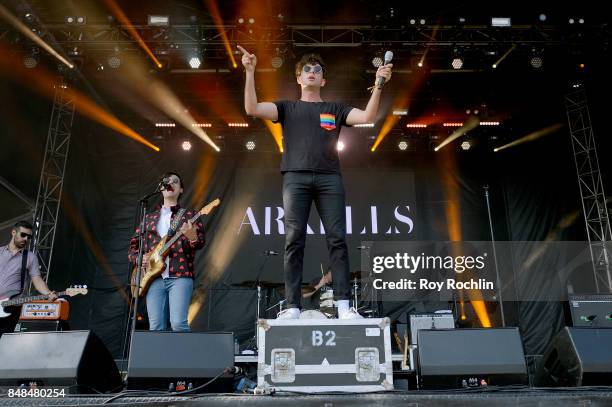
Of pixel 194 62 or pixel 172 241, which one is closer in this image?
pixel 172 241

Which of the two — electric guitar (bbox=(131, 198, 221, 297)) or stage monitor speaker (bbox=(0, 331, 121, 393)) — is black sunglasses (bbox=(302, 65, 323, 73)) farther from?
stage monitor speaker (bbox=(0, 331, 121, 393))

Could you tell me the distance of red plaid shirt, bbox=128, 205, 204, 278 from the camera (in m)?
4.47

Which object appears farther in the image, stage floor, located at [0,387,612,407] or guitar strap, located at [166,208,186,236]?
guitar strap, located at [166,208,186,236]

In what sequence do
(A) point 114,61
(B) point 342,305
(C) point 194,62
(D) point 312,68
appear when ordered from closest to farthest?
(B) point 342,305 → (D) point 312,68 → (A) point 114,61 → (C) point 194,62

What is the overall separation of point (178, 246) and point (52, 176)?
4.85 m

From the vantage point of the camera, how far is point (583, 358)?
2.81 metres

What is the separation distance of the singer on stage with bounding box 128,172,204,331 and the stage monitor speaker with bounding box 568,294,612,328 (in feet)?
12.9

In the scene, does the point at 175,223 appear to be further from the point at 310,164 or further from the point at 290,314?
the point at 290,314

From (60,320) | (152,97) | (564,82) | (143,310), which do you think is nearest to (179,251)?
(60,320)

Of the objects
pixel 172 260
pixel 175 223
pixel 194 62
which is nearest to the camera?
pixel 172 260

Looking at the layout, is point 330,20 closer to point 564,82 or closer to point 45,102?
point 564,82

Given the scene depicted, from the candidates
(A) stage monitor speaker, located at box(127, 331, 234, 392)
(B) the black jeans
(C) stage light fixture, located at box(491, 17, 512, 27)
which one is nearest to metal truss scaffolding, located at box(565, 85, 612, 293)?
(C) stage light fixture, located at box(491, 17, 512, 27)

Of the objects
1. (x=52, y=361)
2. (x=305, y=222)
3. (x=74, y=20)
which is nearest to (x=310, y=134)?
(x=305, y=222)

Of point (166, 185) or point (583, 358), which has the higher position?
point (166, 185)
